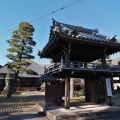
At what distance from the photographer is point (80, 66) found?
1588 cm

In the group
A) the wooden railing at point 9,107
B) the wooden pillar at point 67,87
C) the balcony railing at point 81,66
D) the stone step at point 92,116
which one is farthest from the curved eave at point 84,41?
the wooden railing at point 9,107

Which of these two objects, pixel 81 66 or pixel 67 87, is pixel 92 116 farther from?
pixel 81 66

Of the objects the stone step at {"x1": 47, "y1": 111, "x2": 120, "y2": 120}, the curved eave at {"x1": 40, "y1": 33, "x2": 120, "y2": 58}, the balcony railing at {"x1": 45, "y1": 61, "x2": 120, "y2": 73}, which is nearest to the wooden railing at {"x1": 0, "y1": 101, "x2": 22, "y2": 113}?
the stone step at {"x1": 47, "y1": 111, "x2": 120, "y2": 120}

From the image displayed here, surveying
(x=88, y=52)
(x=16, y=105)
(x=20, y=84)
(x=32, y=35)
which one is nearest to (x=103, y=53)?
(x=88, y=52)

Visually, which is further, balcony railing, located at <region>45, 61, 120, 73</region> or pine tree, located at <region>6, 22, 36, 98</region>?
pine tree, located at <region>6, 22, 36, 98</region>

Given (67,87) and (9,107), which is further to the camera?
(9,107)

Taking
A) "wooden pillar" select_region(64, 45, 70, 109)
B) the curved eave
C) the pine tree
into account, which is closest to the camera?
the curved eave

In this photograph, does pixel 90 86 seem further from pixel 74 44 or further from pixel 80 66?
pixel 74 44

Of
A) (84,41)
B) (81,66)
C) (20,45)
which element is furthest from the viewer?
(20,45)

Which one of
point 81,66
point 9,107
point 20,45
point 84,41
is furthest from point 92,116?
point 20,45

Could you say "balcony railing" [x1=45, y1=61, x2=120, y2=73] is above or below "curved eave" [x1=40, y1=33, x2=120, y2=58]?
below

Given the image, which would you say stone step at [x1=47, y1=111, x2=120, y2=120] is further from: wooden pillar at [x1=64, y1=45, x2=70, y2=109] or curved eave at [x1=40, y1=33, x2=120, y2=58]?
curved eave at [x1=40, y1=33, x2=120, y2=58]

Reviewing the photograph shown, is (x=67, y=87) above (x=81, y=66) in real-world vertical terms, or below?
below

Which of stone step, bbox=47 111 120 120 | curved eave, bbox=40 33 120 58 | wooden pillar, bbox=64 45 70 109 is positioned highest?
curved eave, bbox=40 33 120 58
